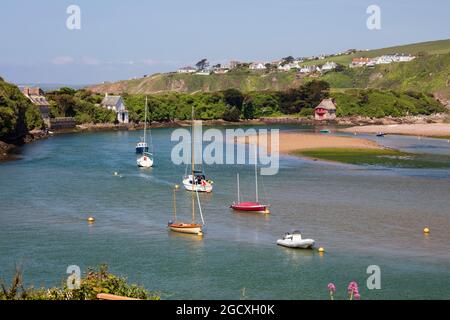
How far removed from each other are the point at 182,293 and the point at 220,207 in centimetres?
2030

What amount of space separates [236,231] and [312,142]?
209ft

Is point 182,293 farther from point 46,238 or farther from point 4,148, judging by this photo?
point 4,148

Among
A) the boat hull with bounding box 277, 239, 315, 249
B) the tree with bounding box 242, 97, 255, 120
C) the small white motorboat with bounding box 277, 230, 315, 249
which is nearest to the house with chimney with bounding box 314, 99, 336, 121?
the tree with bounding box 242, 97, 255, 120

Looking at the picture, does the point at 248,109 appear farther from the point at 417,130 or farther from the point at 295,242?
the point at 295,242

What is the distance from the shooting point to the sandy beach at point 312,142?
A: 96.4 m

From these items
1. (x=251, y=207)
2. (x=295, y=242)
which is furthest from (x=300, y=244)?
(x=251, y=207)

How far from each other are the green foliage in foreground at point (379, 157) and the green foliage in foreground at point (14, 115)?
36.7 metres

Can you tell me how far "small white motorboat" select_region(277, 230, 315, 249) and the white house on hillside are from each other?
108 m

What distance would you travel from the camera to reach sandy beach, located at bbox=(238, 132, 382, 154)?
96438 millimetres

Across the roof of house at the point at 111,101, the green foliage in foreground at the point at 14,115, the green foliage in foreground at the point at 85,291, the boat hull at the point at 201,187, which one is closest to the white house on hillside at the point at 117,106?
the roof of house at the point at 111,101

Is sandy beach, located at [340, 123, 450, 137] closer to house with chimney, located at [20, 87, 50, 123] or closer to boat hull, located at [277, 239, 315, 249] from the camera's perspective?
house with chimney, located at [20, 87, 50, 123]

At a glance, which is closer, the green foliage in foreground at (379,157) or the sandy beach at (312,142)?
the green foliage in foreground at (379,157)

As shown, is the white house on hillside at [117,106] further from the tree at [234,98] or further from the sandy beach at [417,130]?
the sandy beach at [417,130]
